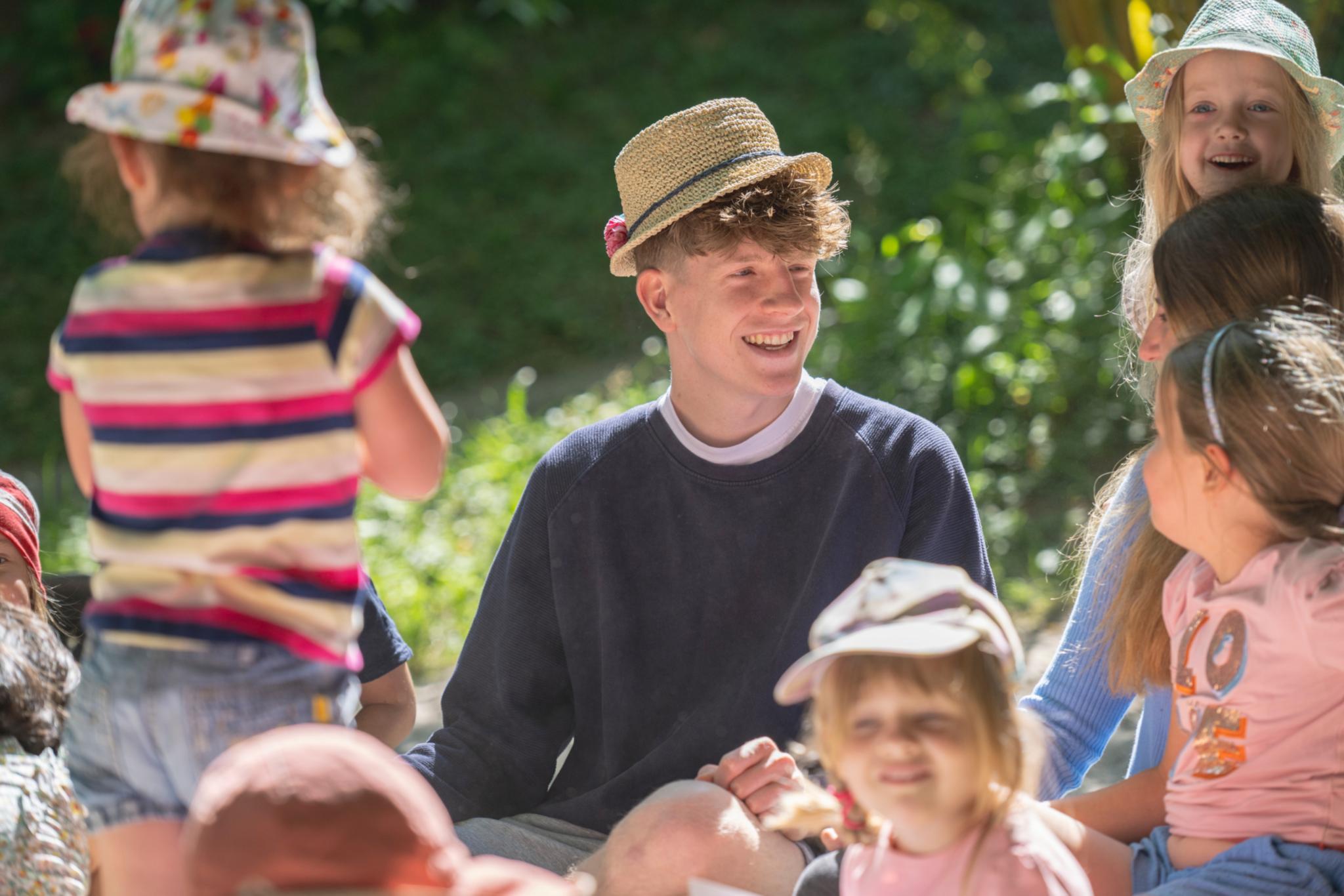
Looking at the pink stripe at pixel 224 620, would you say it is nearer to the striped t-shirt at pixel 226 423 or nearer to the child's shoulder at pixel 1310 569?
the striped t-shirt at pixel 226 423

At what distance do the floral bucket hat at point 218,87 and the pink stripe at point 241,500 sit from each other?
40cm

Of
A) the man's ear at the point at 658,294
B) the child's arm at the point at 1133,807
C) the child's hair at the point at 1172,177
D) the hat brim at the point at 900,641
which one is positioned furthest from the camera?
the man's ear at the point at 658,294

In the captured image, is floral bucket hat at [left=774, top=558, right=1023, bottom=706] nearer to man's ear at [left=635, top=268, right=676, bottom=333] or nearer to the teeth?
the teeth

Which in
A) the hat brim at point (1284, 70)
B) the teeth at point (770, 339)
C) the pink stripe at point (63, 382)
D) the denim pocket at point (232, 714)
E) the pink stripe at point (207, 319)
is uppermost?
the hat brim at point (1284, 70)

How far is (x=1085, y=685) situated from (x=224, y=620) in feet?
4.69

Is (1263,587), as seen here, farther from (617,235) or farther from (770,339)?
(617,235)

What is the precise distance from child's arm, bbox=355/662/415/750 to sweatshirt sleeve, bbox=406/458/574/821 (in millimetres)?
55

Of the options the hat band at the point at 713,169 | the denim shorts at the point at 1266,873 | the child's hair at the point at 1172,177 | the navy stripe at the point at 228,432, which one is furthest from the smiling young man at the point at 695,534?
the navy stripe at the point at 228,432

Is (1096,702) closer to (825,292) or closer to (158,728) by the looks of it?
(158,728)

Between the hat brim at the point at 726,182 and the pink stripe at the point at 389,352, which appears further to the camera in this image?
the hat brim at the point at 726,182

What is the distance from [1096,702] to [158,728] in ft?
4.96

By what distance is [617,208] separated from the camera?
9.48 meters

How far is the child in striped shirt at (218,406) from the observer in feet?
6.03

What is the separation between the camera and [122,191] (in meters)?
1.98
